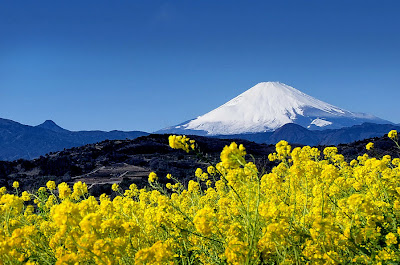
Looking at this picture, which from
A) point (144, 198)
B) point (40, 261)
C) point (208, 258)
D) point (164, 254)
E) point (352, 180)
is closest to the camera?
point (164, 254)

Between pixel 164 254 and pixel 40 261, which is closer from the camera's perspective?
pixel 164 254

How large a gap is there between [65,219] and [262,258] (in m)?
1.39

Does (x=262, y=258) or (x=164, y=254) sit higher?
(x=164, y=254)

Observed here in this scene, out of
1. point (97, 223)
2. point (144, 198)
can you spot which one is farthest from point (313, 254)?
point (144, 198)

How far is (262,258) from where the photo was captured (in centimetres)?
288

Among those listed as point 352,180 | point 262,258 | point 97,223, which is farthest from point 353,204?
point 352,180

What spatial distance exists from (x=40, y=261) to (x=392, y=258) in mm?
2761

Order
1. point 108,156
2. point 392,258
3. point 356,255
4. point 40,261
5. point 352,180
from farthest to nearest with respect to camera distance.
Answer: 1. point 108,156
2. point 352,180
3. point 40,261
4. point 356,255
5. point 392,258

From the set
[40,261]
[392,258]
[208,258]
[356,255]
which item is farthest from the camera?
[40,261]

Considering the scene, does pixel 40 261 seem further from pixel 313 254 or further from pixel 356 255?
pixel 356 255

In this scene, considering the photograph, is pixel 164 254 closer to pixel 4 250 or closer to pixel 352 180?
pixel 4 250

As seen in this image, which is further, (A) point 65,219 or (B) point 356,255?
(B) point 356,255

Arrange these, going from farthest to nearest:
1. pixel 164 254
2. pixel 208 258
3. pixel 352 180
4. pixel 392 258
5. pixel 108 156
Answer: pixel 108 156, pixel 352 180, pixel 208 258, pixel 392 258, pixel 164 254

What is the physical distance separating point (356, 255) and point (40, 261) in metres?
2.55
